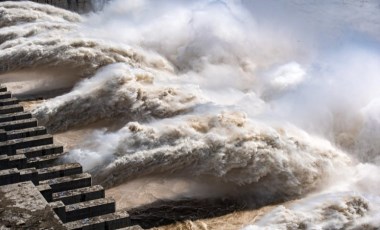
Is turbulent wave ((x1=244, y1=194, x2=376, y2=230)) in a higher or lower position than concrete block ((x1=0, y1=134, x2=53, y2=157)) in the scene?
lower

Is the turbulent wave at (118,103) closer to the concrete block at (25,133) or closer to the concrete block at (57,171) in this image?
the concrete block at (25,133)

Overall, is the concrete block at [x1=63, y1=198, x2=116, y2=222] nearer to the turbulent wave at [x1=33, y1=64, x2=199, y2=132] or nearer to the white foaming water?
the white foaming water

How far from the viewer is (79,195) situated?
7629 mm

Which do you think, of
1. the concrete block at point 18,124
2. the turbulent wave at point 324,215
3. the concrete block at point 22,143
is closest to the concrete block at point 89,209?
the concrete block at point 22,143

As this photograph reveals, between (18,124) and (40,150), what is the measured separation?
0.99 meters

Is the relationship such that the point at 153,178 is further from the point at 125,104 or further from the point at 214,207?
the point at 125,104

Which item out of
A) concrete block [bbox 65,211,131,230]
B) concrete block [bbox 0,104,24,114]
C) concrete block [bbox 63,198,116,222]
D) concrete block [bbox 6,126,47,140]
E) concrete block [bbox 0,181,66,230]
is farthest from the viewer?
concrete block [bbox 0,104,24,114]

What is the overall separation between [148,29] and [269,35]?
401cm

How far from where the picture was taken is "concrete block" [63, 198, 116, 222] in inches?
281

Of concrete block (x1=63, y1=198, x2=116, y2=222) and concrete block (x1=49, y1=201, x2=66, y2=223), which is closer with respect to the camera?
concrete block (x1=49, y1=201, x2=66, y2=223)

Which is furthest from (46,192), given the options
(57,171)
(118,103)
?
(118,103)

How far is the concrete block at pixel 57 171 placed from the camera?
813 cm

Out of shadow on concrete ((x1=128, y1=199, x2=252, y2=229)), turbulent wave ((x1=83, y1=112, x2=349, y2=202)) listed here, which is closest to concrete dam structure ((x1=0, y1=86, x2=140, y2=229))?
shadow on concrete ((x1=128, y1=199, x2=252, y2=229))

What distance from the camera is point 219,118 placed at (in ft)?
42.2
